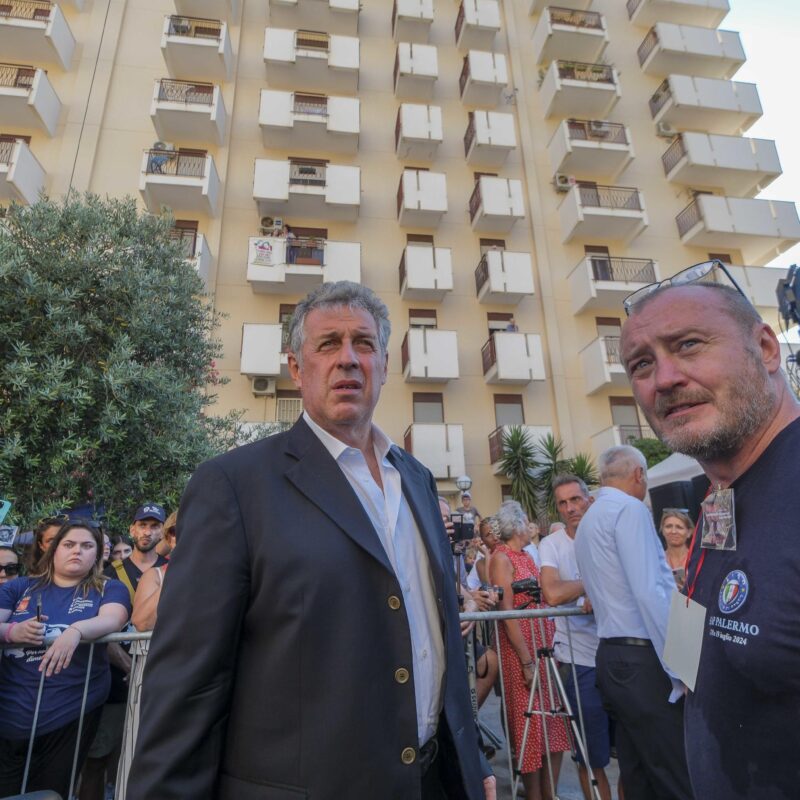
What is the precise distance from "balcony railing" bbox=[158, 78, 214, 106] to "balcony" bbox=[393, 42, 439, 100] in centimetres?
622

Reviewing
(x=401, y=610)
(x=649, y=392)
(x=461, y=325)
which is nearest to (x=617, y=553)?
(x=649, y=392)

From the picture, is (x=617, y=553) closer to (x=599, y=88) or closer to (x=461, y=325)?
(x=461, y=325)

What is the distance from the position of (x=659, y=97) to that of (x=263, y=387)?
17388 millimetres

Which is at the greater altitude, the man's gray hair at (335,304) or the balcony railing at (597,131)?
the balcony railing at (597,131)

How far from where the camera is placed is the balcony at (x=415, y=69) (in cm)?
1688

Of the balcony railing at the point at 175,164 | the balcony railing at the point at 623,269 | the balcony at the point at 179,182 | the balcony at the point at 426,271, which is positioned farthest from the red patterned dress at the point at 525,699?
the balcony railing at the point at 175,164

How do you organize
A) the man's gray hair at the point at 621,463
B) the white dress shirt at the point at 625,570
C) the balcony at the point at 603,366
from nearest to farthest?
the white dress shirt at the point at 625,570 < the man's gray hair at the point at 621,463 < the balcony at the point at 603,366

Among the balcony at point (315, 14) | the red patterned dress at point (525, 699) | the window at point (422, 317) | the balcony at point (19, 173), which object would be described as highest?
the balcony at point (315, 14)

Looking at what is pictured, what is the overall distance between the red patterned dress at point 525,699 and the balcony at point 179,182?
559 inches

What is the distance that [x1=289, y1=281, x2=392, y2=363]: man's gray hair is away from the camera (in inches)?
72.8

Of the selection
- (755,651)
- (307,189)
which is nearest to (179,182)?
(307,189)

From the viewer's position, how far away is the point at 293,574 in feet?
4.09

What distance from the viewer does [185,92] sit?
1507 cm

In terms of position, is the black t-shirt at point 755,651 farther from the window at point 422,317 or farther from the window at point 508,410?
the window at point 422,317
